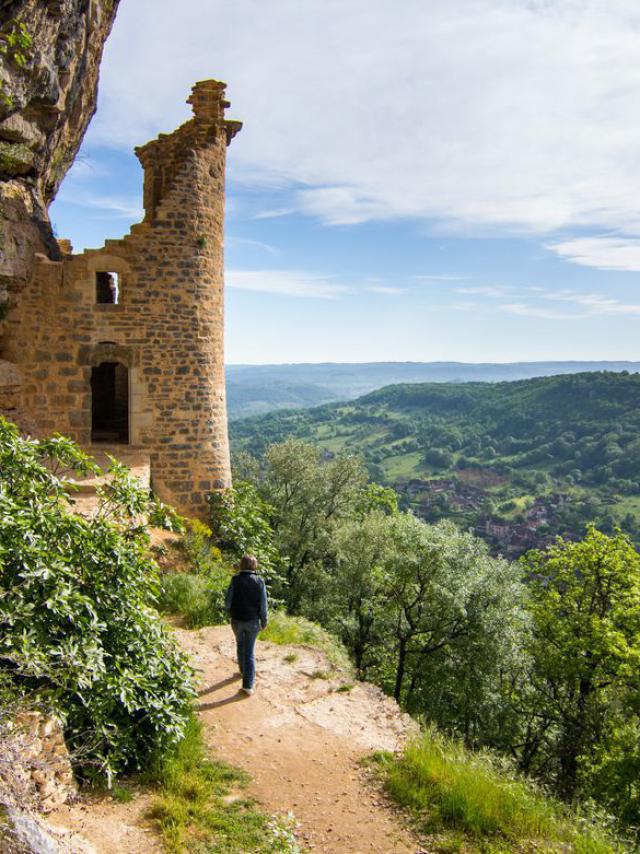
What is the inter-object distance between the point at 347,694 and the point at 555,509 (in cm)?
7694

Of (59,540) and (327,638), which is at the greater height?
(59,540)

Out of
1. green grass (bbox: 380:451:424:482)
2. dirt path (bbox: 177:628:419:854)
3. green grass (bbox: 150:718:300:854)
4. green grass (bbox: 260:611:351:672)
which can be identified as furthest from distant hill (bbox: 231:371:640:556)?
green grass (bbox: 150:718:300:854)

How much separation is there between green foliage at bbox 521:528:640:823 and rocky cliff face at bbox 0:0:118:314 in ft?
50.8

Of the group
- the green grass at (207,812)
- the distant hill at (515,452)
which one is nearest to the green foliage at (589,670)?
the green grass at (207,812)

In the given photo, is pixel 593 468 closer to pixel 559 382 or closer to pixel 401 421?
pixel 559 382

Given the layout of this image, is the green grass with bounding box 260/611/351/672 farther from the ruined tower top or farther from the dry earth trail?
the ruined tower top

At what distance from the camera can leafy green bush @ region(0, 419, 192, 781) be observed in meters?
5.37

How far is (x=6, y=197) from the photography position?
12.9m

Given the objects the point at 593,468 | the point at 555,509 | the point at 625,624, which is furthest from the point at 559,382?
the point at 625,624

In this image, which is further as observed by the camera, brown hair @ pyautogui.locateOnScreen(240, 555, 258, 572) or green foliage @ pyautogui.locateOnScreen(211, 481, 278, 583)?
green foliage @ pyautogui.locateOnScreen(211, 481, 278, 583)

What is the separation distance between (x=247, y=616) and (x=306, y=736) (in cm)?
165

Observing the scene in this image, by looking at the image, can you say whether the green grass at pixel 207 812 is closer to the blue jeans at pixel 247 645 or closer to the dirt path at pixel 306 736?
the dirt path at pixel 306 736

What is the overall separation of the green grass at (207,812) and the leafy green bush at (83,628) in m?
0.35

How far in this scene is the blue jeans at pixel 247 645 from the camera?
Result: 26.9 ft
